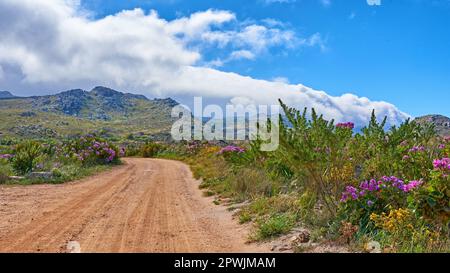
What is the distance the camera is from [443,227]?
538 cm

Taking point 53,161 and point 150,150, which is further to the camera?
point 150,150

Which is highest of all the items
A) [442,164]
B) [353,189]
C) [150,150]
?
[442,164]

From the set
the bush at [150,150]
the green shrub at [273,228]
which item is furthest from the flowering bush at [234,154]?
the bush at [150,150]

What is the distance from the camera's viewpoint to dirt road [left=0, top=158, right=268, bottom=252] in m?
6.27

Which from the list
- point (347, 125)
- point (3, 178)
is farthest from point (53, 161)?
point (347, 125)

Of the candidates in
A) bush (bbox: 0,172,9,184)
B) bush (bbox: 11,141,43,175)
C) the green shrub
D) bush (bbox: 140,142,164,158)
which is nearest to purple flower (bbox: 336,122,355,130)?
the green shrub

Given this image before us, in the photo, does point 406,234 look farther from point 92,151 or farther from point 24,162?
point 92,151

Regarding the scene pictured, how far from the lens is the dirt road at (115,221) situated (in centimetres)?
627

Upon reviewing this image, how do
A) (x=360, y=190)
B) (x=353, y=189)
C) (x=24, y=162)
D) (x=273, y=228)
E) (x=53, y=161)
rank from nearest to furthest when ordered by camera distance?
(x=353, y=189), (x=360, y=190), (x=273, y=228), (x=24, y=162), (x=53, y=161)

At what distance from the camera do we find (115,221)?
318 inches

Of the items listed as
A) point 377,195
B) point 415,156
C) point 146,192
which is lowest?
point 146,192
